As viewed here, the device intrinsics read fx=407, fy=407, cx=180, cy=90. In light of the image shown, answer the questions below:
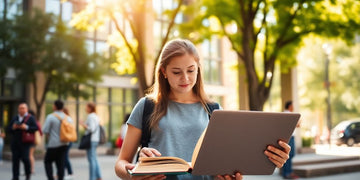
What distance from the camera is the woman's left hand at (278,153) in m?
2.23

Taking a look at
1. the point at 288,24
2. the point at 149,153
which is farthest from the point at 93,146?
the point at 149,153

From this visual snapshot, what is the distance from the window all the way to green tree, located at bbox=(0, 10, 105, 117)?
44.0 feet

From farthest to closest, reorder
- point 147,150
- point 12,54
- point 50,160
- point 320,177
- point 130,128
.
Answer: point 12,54 → point 320,177 → point 50,160 → point 130,128 → point 147,150

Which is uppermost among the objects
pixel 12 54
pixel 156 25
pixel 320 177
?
pixel 156 25

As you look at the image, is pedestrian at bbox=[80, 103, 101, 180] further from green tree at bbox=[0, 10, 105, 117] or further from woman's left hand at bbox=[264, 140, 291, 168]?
green tree at bbox=[0, 10, 105, 117]

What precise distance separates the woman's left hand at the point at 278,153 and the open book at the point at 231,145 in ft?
0.09

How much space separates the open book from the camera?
6.71ft

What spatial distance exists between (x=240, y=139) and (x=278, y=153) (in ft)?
0.81

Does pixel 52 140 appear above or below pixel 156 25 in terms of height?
below

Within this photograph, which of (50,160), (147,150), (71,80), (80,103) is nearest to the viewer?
(147,150)

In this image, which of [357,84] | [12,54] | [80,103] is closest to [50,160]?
[12,54]

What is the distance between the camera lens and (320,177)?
38.0 feet

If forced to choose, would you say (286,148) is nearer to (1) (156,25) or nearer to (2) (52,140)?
(2) (52,140)

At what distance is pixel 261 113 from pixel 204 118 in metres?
0.57
